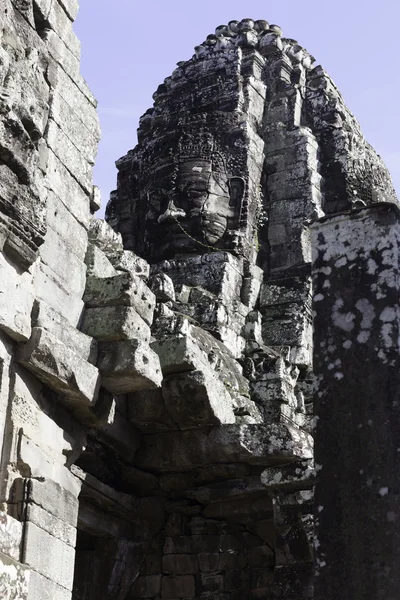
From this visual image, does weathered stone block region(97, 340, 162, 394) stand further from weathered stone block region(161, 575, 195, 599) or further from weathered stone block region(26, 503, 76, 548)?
weathered stone block region(161, 575, 195, 599)

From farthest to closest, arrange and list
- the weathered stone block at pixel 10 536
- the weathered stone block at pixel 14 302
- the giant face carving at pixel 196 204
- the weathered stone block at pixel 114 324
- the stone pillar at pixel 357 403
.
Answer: the giant face carving at pixel 196 204
the weathered stone block at pixel 114 324
the weathered stone block at pixel 14 302
the weathered stone block at pixel 10 536
the stone pillar at pixel 357 403

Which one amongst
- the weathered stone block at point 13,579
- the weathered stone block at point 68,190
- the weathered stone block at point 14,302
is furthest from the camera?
the weathered stone block at point 68,190

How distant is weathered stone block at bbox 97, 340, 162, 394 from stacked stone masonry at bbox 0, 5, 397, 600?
14 millimetres

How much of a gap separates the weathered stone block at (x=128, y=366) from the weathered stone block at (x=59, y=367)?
0.15 meters

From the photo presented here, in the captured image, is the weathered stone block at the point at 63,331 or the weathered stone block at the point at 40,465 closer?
the weathered stone block at the point at 40,465

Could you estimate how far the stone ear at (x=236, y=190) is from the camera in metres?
13.4

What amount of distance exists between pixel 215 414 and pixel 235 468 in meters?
0.60

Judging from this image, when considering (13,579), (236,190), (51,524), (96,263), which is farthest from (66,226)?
(236,190)

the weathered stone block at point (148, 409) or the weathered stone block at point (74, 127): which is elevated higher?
the weathered stone block at point (74, 127)

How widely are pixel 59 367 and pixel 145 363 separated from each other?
0.83m

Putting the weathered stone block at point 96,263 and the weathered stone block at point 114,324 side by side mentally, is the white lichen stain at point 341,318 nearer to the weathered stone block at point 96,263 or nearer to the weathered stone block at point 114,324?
the weathered stone block at point 114,324

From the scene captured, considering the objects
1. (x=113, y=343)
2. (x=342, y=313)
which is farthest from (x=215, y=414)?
(x=342, y=313)

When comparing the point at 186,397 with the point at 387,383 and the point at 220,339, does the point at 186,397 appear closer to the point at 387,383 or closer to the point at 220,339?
the point at 220,339

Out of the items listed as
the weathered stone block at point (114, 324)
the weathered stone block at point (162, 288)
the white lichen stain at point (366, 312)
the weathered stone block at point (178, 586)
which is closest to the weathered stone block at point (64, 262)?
the weathered stone block at point (114, 324)
